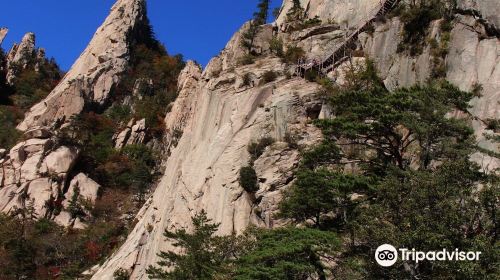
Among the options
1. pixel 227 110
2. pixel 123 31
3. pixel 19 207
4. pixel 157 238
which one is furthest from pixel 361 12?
pixel 123 31

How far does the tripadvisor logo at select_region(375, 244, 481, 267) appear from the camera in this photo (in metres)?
12.9

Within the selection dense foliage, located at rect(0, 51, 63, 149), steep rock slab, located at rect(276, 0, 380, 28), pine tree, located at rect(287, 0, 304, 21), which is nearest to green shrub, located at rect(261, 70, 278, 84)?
steep rock slab, located at rect(276, 0, 380, 28)

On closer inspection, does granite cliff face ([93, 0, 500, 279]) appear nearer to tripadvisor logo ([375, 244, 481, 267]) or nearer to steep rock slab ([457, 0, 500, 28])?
steep rock slab ([457, 0, 500, 28])

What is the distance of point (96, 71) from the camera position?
7656 cm

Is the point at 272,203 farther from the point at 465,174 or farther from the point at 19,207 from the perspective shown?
the point at 19,207

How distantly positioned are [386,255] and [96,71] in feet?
224

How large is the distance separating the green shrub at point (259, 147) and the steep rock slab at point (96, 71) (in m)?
40.8

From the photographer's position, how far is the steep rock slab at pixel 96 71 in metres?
68.6

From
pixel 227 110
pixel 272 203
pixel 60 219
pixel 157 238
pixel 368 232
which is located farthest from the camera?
pixel 60 219

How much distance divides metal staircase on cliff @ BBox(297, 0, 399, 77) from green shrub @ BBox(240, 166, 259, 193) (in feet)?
35.0

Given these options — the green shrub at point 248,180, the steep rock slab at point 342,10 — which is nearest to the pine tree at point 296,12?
the steep rock slab at point 342,10

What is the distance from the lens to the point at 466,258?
42.1 ft

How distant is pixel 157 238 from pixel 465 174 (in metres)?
24.0

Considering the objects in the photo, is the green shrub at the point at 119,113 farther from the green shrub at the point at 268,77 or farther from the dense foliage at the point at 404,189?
the dense foliage at the point at 404,189
